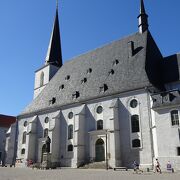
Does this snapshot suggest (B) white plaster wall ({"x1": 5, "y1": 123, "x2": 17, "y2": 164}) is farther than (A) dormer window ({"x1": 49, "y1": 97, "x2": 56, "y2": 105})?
Yes

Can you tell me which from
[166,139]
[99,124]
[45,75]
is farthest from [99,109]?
[45,75]

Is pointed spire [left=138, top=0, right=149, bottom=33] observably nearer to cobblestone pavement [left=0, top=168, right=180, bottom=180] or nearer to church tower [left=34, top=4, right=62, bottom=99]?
church tower [left=34, top=4, right=62, bottom=99]

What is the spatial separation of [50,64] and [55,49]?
4885 millimetres

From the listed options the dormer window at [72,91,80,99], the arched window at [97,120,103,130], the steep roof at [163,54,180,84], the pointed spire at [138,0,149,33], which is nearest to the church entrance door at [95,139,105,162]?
the arched window at [97,120,103,130]

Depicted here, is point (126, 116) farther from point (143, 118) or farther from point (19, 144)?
point (19, 144)

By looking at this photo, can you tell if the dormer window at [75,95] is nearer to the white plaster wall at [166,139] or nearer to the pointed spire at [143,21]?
the pointed spire at [143,21]

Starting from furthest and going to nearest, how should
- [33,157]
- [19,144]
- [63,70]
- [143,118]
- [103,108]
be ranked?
[63,70]
[19,144]
[33,157]
[103,108]
[143,118]

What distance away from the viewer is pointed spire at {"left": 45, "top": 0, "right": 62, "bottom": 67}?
47.7 metres

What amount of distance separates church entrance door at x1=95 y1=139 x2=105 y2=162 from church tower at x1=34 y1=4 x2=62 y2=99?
19.4 metres

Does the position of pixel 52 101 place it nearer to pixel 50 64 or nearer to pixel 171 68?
pixel 50 64

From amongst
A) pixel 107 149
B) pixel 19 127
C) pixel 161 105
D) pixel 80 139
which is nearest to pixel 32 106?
pixel 19 127

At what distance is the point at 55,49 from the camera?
49.7m

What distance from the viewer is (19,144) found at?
39000mm

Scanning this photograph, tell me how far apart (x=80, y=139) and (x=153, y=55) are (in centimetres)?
1372
